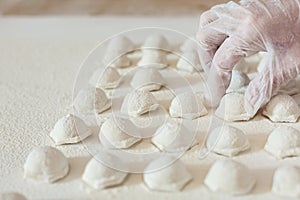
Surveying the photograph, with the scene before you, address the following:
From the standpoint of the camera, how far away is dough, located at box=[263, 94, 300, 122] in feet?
4.38

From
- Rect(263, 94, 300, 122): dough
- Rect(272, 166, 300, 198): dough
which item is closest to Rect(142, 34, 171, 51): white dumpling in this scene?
Rect(263, 94, 300, 122): dough

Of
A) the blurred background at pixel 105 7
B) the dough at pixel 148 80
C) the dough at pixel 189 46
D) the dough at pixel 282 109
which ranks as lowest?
the dough at pixel 282 109

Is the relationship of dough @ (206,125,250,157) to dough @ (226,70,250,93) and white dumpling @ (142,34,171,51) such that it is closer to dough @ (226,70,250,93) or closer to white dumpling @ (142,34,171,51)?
dough @ (226,70,250,93)

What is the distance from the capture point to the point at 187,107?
1.37 metres

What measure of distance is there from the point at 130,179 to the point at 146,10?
47.0 inches

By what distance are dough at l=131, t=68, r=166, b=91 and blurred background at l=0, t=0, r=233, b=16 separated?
72 centimetres

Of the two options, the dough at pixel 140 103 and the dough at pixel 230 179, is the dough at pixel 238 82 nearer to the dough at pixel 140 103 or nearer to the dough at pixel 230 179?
the dough at pixel 140 103

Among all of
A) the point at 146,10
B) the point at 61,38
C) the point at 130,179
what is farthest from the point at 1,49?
the point at 130,179

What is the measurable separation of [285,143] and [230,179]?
181 millimetres

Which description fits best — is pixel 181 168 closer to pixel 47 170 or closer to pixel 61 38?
pixel 47 170

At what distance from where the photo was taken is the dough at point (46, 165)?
3.82 feet

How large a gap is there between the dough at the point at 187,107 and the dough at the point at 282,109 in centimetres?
16

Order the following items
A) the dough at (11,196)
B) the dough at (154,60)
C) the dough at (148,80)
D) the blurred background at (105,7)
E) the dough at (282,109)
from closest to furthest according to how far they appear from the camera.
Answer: the dough at (11,196), the dough at (282,109), the dough at (148,80), the dough at (154,60), the blurred background at (105,7)

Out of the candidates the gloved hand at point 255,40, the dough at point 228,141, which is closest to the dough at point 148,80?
the gloved hand at point 255,40
